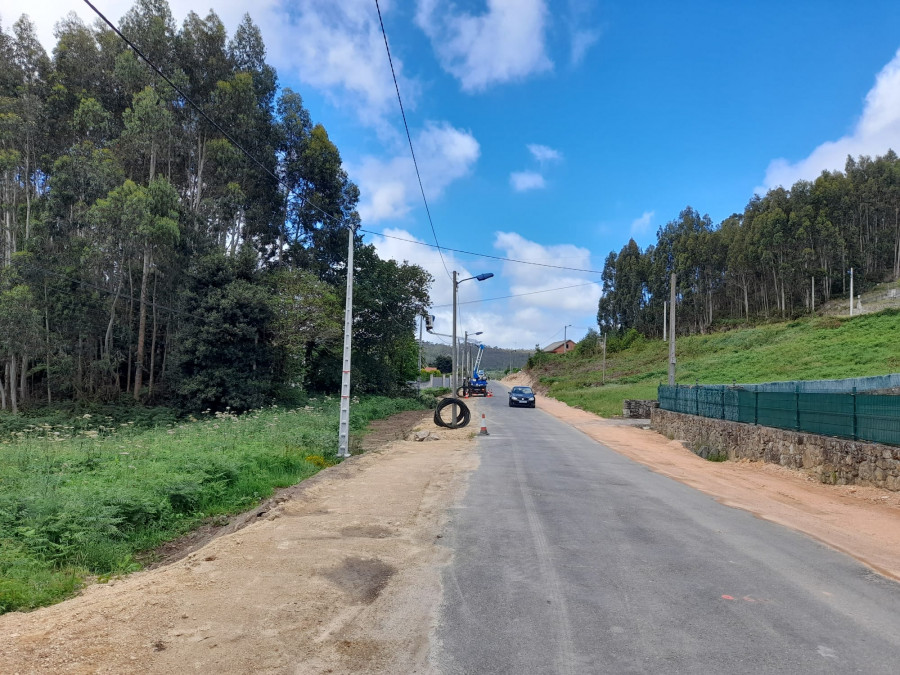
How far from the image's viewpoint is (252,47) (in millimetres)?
39531

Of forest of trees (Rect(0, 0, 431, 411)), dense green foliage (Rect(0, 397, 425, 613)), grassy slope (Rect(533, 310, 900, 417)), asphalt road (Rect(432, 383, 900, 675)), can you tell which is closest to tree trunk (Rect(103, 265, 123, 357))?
forest of trees (Rect(0, 0, 431, 411))

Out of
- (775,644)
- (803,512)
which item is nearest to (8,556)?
(775,644)

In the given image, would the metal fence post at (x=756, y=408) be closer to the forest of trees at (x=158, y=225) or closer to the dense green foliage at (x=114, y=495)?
the dense green foliage at (x=114, y=495)

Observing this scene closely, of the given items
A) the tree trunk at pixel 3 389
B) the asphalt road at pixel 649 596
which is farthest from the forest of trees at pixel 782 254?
the tree trunk at pixel 3 389

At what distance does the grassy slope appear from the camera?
104 ft

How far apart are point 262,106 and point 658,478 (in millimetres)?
38420

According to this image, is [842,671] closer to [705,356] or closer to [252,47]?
[252,47]

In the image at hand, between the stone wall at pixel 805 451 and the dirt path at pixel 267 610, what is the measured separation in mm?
8507

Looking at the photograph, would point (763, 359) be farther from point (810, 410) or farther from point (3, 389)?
point (3, 389)

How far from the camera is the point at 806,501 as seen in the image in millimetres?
10055

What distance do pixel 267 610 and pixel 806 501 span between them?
975 cm

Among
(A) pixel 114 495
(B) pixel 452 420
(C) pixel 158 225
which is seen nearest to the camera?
Result: (A) pixel 114 495

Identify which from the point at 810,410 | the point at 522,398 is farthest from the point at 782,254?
the point at 810,410

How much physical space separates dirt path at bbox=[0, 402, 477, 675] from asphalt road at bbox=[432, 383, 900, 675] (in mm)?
414
